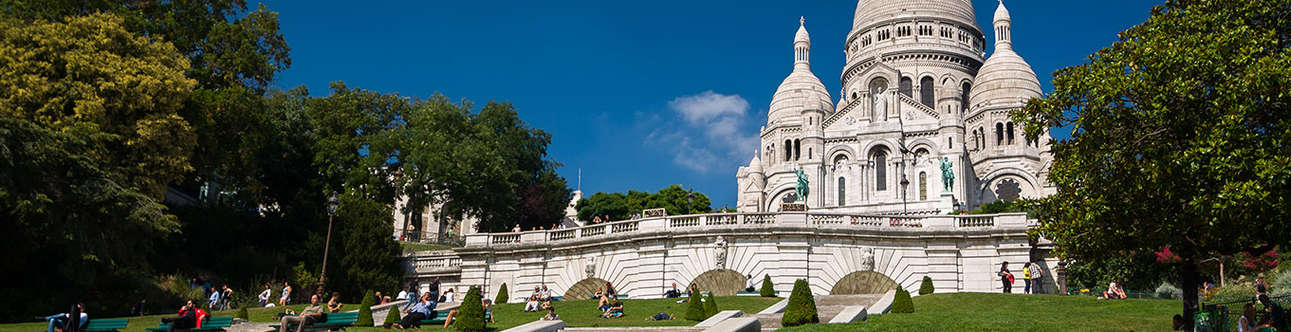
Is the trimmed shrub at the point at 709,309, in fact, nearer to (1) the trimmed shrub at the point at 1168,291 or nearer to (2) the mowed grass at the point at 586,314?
(2) the mowed grass at the point at 586,314

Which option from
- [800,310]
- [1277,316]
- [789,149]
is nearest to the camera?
[1277,316]

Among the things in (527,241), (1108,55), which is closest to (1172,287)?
(1108,55)

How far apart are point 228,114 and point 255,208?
8.43 meters

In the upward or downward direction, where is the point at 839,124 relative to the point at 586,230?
upward

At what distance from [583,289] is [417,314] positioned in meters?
14.4

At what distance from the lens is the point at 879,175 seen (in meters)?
74.8

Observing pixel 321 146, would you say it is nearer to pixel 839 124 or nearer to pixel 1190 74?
pixel 1190 74

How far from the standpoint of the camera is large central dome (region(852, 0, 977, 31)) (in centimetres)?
9356

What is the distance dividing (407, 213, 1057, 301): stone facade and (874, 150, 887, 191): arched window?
40752 millimetres

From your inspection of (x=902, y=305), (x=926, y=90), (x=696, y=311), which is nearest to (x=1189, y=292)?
(x=902, y=305)

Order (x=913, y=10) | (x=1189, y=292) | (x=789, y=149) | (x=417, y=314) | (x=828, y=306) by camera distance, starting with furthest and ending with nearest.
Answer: (x=913, y=10) < (x=789, y=149) < (x=828, y=306) < (x=417, y=314) < (x=1189, y=292)

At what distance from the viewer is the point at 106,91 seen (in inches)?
1243

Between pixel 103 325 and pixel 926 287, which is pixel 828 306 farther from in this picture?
pixel 103 325

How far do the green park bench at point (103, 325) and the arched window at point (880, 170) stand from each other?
59.3 meters
